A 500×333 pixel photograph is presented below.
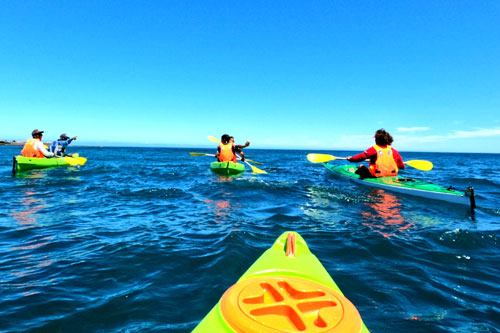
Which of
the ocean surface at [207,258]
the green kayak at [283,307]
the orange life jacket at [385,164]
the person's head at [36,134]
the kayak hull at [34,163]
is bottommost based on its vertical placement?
the ocean surface at [207,258]

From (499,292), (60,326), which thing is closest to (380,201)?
(499,292)

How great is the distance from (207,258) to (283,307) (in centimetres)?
216

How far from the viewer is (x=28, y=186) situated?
29.2ft

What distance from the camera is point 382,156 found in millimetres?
9086

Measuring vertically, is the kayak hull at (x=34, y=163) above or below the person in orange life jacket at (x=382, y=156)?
below

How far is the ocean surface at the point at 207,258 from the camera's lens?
95.6 inches

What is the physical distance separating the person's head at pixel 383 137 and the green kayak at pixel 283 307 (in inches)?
310

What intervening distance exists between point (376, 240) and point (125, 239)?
4290 millimetres

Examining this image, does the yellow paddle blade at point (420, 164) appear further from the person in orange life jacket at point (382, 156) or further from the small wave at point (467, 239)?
the small wave at point (467, 239)

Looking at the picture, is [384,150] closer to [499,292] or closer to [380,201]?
[380,201]

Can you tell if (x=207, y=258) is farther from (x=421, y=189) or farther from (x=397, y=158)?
(x=397, y=158)

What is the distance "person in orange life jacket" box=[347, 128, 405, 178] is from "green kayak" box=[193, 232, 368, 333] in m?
7.87

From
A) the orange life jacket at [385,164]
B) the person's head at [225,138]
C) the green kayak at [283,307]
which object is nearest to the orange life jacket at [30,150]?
the person's head at [225,138]

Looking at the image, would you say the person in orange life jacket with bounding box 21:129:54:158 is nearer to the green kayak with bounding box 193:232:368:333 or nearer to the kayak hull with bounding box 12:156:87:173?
the kayak hull with bounding box 12:156:87:173
